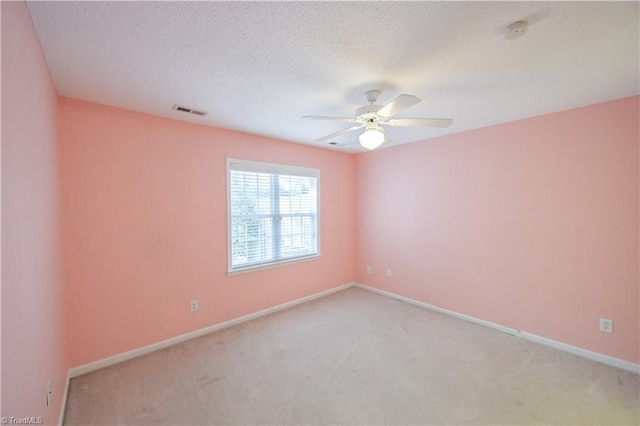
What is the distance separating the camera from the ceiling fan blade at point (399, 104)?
1.71 m

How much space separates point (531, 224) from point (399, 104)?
2211 mm

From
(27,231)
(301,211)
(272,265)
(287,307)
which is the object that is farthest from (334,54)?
(287,307)

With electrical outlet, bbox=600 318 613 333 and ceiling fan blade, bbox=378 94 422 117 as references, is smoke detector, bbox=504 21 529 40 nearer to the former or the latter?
ceiling fan blade, bbox=378 94 422 117

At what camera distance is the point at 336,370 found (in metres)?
2.35

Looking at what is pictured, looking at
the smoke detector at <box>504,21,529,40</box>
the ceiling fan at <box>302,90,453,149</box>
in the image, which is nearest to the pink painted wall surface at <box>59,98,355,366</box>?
the ceiling fan at <box>302,90,453,149</box>

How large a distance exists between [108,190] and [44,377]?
60.5 inches

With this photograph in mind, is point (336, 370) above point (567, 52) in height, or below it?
below

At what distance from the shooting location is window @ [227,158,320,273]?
3.32 m

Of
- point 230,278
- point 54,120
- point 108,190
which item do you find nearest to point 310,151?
point 230,278

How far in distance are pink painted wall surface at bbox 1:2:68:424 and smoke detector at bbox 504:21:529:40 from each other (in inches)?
87.2

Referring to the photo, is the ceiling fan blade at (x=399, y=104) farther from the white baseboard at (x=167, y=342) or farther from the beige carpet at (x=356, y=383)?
the white baseboard at (x=167, y=342)

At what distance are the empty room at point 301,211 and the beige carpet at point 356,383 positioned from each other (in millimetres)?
21

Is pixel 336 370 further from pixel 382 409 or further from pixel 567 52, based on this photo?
pixel 567 52

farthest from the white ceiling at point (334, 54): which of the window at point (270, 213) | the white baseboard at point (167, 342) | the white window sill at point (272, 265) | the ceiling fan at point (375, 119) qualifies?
the white baseboard at point (167, 342)
